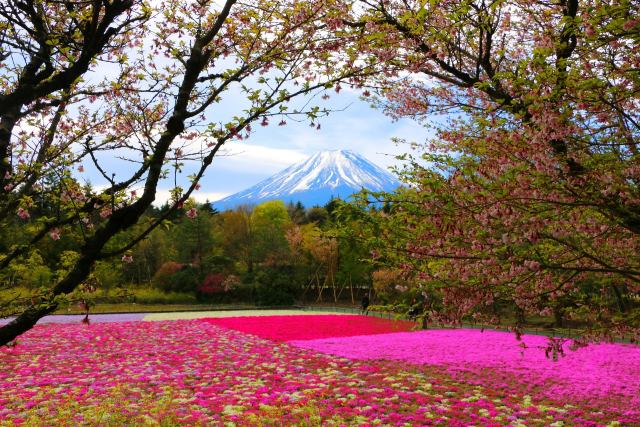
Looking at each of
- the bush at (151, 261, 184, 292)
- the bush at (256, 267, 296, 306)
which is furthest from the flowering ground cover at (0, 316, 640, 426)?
the bush at (151, 261, 184, 292)

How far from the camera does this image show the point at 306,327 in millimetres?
23000

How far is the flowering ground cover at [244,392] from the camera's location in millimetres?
8070

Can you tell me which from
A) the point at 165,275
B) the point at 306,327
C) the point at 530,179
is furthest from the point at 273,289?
the point at 530,179

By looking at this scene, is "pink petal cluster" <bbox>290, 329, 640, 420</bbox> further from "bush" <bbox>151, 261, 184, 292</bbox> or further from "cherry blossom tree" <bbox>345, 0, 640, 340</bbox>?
"bush" <bbox>151, 261, 184, 292</bbox>

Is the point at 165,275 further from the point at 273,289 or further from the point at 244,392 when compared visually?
the point at 244,392

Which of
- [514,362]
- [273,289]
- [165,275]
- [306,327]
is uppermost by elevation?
[165,275]

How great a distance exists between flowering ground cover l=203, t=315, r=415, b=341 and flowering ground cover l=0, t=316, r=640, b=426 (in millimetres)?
3709

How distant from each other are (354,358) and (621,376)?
7044 millimetres

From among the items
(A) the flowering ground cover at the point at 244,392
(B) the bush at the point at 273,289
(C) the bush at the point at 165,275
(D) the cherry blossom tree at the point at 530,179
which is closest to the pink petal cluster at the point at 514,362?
(A) the flowering ground cover at the point at 244,392

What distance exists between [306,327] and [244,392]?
43.6 ft

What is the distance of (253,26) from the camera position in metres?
3.67

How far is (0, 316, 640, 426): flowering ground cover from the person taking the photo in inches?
318

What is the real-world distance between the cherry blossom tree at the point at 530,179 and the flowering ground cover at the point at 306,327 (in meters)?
14.3

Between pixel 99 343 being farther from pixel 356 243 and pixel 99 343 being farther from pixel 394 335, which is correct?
pixel 356 243
